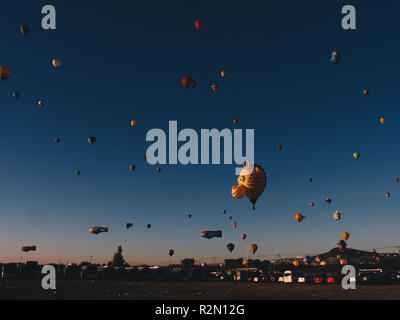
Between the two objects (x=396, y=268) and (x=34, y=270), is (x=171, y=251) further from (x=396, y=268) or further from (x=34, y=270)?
(x=396, y=268)

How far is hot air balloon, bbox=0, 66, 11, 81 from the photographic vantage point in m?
→ 32.1

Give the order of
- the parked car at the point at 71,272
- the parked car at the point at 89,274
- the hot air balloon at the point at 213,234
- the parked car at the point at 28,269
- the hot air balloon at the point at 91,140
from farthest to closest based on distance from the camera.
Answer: the hot air balloon at the point at 213,234, the parked car at the point at 28,269, the parked car at the point at 71,272, the parked car at the point at 89,274, the hot air balloon at the point at 91,140

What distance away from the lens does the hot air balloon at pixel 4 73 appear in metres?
32.1

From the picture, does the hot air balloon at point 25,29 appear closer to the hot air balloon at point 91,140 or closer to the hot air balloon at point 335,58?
the hot air balloon at point 91,140

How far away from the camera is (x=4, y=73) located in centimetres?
3216

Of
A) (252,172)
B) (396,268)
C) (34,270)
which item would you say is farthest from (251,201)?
(396,268)

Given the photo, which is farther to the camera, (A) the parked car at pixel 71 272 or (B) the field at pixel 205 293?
(A) the parked car at pixel 71 272

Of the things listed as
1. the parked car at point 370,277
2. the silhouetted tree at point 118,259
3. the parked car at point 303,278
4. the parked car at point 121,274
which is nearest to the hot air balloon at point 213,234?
the parked car at point 121,274

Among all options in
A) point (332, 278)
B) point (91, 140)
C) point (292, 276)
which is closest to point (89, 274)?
point (91, 140)

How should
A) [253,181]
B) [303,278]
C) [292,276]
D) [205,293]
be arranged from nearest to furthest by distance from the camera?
[205,293], [253,181], [303,278], [292,276]

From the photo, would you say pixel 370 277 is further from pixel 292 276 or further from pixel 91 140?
pixel 91 140

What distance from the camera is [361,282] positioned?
3991cm

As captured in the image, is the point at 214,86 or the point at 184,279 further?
the point at 184,279
